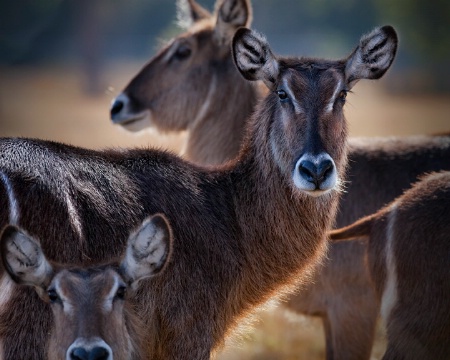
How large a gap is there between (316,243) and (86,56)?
3790 cm

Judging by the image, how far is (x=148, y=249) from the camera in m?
5.38

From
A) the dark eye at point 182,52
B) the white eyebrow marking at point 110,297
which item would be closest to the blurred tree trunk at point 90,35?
the dark eye at point 182,52

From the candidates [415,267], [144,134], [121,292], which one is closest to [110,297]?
[121,292]

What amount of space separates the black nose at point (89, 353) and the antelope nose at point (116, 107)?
462 centimetres

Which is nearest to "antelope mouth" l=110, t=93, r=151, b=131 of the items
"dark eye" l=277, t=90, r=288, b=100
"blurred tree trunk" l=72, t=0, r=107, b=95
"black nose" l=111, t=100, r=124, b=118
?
"black nose" l=111, t=100, r=124, b=118

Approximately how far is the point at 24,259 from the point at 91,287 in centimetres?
42

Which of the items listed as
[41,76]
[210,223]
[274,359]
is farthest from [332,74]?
[41,76]

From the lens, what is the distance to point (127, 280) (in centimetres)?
545

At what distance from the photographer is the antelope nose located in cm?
924

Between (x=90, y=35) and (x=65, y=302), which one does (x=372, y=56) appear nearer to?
(x=65, y=302)

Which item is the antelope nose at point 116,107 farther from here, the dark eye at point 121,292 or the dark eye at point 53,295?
the dark eye at point 53,295

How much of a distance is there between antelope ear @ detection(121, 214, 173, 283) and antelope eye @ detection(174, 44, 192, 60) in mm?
4004

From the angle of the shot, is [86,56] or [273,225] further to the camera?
[86,56]

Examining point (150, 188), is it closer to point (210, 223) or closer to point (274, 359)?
point (210, 223)
